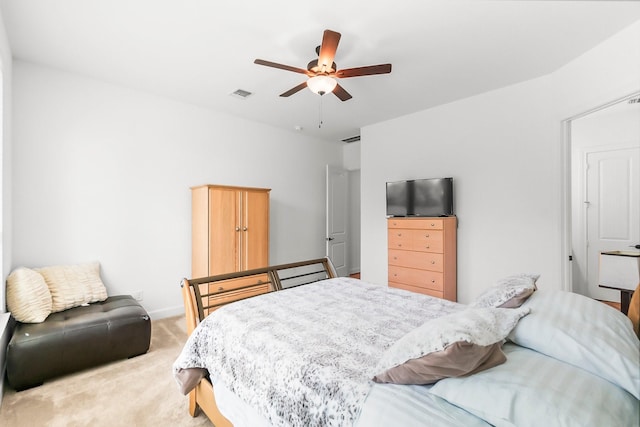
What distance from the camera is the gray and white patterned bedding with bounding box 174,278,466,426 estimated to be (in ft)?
3.62

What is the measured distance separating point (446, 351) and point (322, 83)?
6.52 feet

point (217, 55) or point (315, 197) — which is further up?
point (217, 55)

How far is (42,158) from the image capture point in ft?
9.21

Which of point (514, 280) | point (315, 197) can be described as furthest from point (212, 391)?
point (315, 197)

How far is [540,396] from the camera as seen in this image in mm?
815

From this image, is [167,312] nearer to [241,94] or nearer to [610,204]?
[241,94]

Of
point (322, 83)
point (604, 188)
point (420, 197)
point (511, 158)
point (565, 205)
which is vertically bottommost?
point (565, 205)

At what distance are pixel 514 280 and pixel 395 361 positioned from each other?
1.04m

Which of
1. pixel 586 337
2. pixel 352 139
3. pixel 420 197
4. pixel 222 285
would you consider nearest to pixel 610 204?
pixel 420 197

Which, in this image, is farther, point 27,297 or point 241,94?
point 241,94

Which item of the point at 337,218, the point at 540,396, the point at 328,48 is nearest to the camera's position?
the point at 540,396

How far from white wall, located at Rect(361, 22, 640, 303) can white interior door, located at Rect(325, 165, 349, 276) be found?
1.32 m

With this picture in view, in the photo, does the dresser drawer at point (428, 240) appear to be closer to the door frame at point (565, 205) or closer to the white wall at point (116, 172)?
the door frame at point (565, 205)

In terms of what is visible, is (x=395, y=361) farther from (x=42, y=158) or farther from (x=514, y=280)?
(x=42, y=158)
